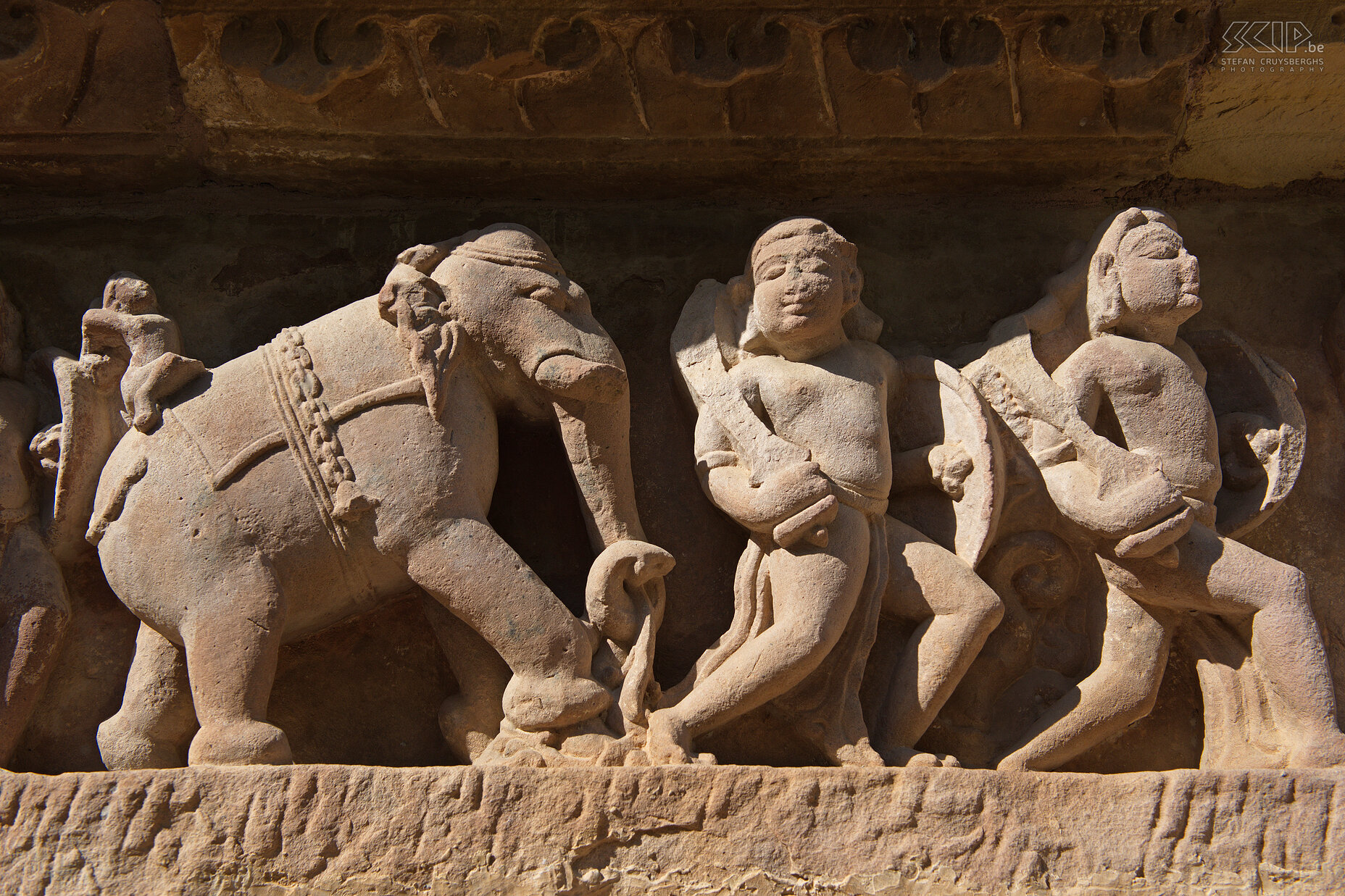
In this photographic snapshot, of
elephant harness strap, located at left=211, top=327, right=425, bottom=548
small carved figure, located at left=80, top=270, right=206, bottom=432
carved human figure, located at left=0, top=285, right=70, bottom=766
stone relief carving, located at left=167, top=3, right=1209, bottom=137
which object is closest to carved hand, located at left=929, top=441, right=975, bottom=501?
stone relief carving, located at left=167, top=3, right=1209, bottom=137

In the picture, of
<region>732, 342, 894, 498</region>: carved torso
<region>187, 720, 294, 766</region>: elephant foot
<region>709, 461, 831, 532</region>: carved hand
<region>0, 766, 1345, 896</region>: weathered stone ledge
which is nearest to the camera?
<region>0, 766, 1345, 896</region>: weathered stone ledge

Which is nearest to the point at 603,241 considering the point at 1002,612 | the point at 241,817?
the point at 1002,612

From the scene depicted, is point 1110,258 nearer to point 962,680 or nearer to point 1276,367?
point 1276,367

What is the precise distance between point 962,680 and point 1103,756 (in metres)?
0.44

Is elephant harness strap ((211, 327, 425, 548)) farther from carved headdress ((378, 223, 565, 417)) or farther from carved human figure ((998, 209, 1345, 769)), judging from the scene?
carved human figure ((998, 209, 1345, 769))

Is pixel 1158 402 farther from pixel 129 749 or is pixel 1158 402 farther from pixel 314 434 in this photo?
pixel 129 749

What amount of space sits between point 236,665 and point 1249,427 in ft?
9.55

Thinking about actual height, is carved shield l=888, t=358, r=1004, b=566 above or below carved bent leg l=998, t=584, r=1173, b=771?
above

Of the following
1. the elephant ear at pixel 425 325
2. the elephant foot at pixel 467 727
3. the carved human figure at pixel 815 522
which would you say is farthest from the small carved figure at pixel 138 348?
the carved human figure at pixel 815 522

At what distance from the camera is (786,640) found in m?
3.36

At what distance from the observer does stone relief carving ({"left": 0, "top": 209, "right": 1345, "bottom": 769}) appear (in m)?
3.33

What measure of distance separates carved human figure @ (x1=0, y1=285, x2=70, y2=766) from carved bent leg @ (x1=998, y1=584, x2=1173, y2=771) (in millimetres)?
2521

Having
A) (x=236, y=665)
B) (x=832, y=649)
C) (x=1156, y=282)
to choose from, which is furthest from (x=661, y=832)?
(x=1156, y=282)

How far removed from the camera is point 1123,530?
3.54m
